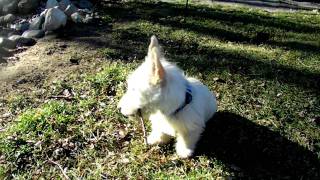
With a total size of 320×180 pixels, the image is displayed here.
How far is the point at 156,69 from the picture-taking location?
4430mm

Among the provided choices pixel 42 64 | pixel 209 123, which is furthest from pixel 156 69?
pixel 42 64

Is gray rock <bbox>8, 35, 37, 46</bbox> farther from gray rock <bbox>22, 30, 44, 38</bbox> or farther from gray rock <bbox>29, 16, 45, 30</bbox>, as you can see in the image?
gray rock <bbox>29, 16, 45, 30</bbox>

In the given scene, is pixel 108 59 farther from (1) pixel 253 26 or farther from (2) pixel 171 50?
(1) pixel 253 26

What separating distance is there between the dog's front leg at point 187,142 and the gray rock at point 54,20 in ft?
15.1

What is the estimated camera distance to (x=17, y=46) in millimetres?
8586

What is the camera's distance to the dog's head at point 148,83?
444cm

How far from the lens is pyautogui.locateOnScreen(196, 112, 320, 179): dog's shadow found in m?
5.28

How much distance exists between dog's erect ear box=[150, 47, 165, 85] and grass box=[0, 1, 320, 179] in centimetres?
128

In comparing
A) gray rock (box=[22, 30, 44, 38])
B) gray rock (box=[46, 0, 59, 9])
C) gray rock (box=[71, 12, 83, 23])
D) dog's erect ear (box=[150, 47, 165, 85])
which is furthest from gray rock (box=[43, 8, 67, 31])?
dog's erect ear (box=[150, 47, 165, 85])

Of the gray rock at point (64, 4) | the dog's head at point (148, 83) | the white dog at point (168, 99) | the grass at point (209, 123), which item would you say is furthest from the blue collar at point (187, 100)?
the gray rock at point (64, 4)

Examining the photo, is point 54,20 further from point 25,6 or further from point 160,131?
point 160,131

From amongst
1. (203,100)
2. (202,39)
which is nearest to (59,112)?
(203,100)

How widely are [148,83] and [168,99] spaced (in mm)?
262

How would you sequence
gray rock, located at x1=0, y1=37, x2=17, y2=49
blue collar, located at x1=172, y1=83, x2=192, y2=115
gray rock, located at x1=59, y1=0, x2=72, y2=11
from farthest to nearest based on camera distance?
gray rock, located at x1=59, y1=0, x2=72, y2=11, gray rock, located at x1=0, y1=37, x2=17, y2=49, blue collar, located at x1=172, y1=83, x2=192, y2=115
